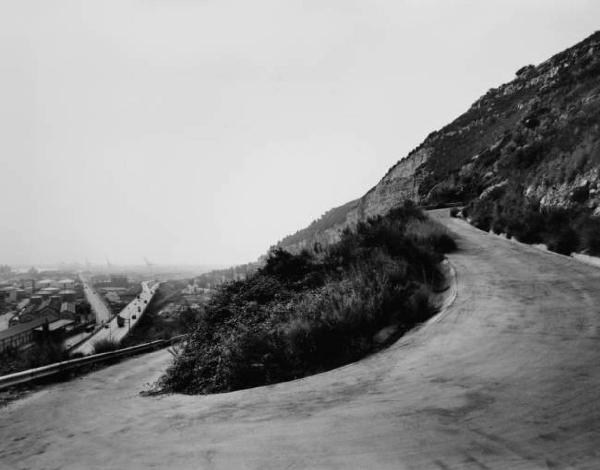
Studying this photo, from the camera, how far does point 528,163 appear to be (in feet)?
66.1

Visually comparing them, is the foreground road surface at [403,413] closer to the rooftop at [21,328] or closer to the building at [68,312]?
the rooftop at [21,328]

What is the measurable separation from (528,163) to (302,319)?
19753 mm

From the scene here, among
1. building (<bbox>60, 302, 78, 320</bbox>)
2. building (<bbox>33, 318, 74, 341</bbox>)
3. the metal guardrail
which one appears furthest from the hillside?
building (<bbox>60, 302, 78, 320</bbox>)

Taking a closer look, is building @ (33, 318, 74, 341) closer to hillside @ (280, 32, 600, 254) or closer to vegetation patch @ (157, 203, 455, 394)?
vegetation patch @ (157, 203, 455, 394)

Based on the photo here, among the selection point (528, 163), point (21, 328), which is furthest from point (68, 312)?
point (528, 163)

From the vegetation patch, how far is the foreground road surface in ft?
1.77

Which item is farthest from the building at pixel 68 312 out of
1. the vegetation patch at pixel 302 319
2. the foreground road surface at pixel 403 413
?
the foreground road surface at pixel 403 413

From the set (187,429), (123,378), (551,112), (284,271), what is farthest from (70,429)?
(551,112)

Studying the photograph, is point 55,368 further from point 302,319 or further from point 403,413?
point 403,413

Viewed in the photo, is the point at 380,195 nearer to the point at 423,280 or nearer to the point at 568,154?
the point at 568,154

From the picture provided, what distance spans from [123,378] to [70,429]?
4.26m

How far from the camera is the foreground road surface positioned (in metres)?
2.55

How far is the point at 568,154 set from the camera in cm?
1449

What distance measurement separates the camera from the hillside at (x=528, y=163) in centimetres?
1175
